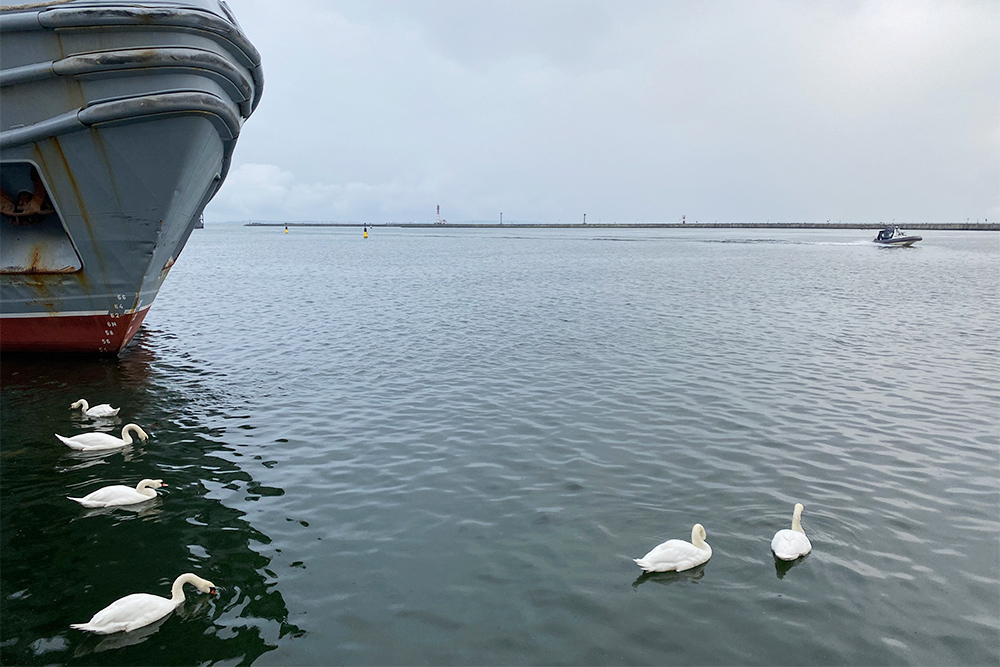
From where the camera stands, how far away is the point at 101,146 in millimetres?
12820

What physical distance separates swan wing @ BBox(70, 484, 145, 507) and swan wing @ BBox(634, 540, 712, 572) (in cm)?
688

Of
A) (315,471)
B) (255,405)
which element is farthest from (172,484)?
(255,405)

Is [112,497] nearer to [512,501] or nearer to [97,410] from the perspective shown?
[97,410]

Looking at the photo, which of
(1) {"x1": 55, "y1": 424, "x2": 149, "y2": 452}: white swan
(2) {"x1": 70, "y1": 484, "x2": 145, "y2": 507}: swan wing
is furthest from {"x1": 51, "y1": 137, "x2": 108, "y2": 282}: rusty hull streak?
(2) {"x1": 70, "y1": 484, "x2": 145, "y2": 507}: swan wing

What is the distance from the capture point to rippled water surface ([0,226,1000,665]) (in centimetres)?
632

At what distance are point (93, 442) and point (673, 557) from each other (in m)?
9.68

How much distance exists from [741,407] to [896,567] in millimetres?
6308

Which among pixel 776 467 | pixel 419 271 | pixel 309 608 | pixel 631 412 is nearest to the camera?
pixel 309 608

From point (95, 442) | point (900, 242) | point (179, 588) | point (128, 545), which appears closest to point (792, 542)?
point (179, 588)

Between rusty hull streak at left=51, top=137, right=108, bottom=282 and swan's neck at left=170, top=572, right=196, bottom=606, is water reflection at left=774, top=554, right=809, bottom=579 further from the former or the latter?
rusty hull streak at left=51, top=137, right=108, bottom=282

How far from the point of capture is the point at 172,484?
31.5 feet

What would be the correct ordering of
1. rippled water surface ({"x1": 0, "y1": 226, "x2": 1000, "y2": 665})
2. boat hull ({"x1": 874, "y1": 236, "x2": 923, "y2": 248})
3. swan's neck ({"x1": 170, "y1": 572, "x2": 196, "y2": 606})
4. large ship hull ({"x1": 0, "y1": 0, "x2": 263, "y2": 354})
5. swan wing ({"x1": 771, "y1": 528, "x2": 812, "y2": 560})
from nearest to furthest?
rippled water surface ({"x1": 0, "y1": 226, "x2": 1000, "y2": 665})
swan's neck ({"x1": 170, "y1": 572, "x2": 196, "y2": 606})
swan wing ({"x1": 771, "y1": 528, "x2": 812, "y2": 560})
large ship hull ({"x1": 0, "y1": 0, "x2": 263, "y2": 354})
boat hull ({"x1": 874, "y1": 236, "x2": 923, "y2": 248})

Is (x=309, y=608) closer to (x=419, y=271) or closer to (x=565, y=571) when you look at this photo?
(x=565, y=571)

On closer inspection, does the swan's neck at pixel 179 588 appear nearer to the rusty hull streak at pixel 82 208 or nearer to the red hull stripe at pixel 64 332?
the rusty hull streak at pixel 82 208
